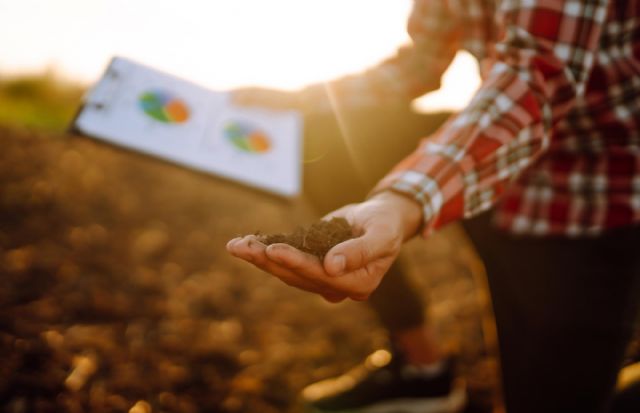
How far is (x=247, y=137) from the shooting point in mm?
1584

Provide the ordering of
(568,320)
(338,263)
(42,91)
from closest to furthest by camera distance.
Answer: (338,263)
(568,320)
(42,91)

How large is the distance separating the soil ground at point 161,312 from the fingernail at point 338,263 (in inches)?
31.8

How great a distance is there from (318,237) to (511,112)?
44 cm

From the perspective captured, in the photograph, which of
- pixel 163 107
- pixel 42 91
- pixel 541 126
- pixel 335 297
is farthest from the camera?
pixel 42 91

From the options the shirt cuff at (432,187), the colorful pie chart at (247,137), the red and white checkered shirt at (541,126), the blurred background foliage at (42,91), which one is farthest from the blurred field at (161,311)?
the blurred background foliage at (42,91)

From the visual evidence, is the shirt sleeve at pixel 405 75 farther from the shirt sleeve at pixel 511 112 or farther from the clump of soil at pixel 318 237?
the clump of soil at pixel 318 237

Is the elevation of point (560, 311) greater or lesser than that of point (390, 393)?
greater

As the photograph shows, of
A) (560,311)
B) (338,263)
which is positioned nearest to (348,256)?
(338,263)

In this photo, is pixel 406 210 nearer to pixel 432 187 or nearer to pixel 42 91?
pixel 432 187

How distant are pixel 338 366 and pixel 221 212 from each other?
80.5 inches

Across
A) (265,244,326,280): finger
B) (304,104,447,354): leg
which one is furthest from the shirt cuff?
(304,104,447,354): leg

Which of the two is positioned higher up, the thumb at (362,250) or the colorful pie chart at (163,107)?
the thumb at (362,250)

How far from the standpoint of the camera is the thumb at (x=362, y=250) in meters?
0.61

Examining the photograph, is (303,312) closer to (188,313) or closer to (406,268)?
(188,313)
